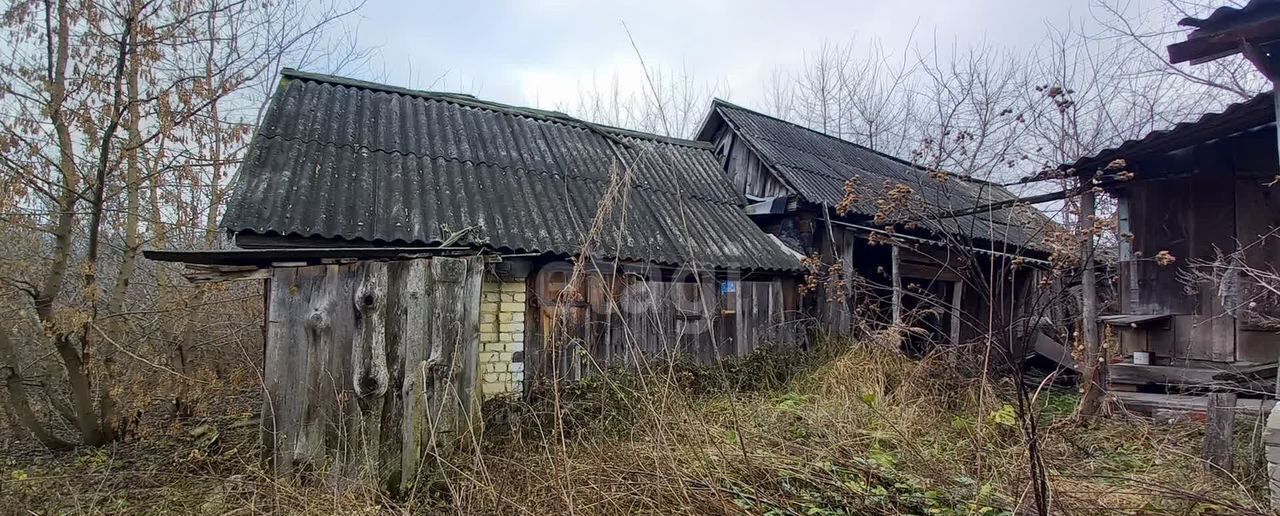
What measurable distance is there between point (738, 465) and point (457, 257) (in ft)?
7.57

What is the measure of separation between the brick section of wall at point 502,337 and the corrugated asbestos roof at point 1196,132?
17.6 ft

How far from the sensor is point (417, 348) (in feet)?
13.2

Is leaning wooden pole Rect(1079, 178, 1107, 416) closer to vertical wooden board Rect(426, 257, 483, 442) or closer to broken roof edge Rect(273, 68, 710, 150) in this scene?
vertical wooden board Rect(426, 257, 483, 442)

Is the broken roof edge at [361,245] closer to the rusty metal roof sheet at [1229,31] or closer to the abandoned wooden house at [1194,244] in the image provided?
the rusty metal roof sheet at [1229,31]

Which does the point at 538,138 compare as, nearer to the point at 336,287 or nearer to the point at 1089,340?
the point at 336,287

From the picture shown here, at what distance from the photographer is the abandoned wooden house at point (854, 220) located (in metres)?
7.40

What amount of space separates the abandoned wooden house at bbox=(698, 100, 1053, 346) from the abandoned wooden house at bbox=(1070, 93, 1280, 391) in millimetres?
923

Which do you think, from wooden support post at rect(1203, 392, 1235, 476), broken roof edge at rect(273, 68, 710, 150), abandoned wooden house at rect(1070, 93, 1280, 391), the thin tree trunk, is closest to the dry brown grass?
wooden support post at rect(1203, 392, 1235, 476)

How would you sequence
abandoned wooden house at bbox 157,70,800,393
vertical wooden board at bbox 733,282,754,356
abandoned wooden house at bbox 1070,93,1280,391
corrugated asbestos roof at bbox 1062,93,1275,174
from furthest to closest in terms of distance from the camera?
vertical wooden board at bbox 733,282,754,356, abandoned wooden house at bbox 157,70,800,393, abandoned wooden house at bbox 1070,93,1280,391, corrugated asbestos roof at bbox 1062,93,1275,174

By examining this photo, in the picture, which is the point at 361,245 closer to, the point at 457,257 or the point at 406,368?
the point at 457,257

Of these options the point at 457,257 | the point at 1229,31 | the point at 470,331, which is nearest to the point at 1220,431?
the point at 1229,31

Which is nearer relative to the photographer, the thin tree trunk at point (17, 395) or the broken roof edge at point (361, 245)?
the broken roof edge at point (361, 245)

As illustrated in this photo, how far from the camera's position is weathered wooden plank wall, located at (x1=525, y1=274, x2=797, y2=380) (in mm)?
6156

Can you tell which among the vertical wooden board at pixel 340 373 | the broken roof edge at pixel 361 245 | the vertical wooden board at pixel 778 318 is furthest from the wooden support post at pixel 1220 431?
the vertical wooden board at pixel 340 373
